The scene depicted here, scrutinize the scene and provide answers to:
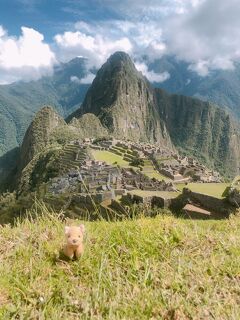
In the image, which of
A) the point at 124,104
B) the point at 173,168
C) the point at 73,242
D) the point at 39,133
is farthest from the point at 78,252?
the point at 124,104

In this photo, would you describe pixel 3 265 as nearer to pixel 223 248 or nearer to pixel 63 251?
pixel 63 251

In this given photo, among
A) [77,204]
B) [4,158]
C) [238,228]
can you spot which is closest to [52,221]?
[238,228]

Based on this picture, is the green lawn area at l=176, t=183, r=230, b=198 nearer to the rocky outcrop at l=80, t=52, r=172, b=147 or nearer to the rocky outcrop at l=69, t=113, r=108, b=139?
the rocky outcrop at l=69, t=113, r=108, b=139

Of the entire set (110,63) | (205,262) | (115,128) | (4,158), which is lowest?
(4,158)

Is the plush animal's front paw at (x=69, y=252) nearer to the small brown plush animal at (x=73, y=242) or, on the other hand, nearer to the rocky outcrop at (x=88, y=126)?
the small brown plush animal at (x=73, y=242)

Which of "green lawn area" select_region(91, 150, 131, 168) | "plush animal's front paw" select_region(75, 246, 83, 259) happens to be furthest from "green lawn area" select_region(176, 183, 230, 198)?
"green lawn area" select_region(91, 150, 131, 168)
